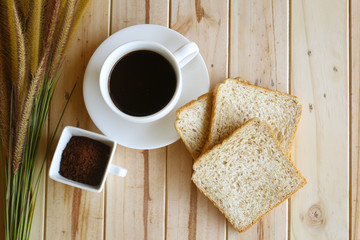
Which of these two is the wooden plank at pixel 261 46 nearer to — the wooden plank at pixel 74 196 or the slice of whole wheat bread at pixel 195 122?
the slice of whole wheat bread at pixel 195 122

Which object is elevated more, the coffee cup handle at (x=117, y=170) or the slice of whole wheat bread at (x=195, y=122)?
the slice of whole wheat bread at (x=195, y=122)

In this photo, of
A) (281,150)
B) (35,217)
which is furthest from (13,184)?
(281,150)

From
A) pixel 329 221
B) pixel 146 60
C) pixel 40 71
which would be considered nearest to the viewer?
pixel 40 71

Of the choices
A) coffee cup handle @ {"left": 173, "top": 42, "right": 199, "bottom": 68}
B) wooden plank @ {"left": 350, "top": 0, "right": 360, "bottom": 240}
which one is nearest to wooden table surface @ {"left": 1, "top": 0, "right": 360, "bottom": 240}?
wooden plank @ {"left": 350, "top": 0, "right": 360, "bottom": 240}

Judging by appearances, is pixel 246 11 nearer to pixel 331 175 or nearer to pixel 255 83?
pixel 255 83

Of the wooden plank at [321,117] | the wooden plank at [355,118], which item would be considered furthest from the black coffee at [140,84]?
the wooden plank at [355,118]

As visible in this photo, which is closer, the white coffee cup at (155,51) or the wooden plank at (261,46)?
the white coffee cup at (155,51)

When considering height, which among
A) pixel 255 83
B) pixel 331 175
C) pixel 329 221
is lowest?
pixel 329 221
